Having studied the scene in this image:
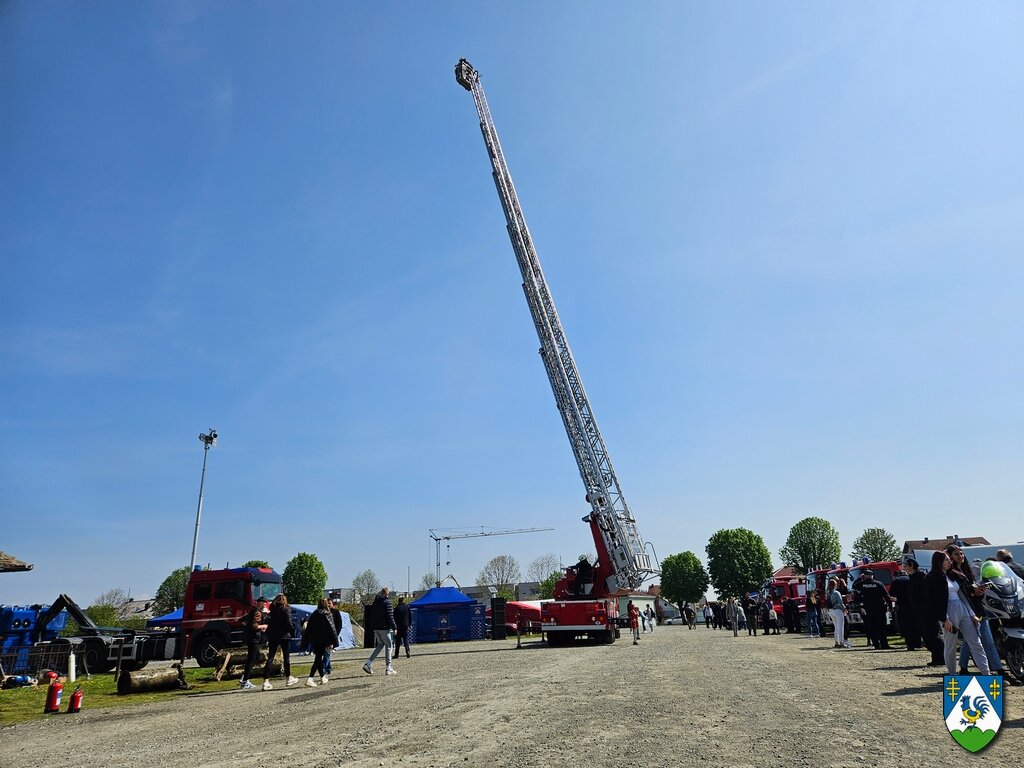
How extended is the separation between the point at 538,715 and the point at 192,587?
1673 centimetres

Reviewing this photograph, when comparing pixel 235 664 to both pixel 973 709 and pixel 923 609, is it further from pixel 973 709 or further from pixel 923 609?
pixel 973 709

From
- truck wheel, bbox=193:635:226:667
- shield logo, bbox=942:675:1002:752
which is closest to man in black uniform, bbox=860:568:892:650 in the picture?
shield logo, bbox=942:675:1002:752

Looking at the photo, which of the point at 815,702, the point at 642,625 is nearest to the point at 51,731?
the point at 815,702

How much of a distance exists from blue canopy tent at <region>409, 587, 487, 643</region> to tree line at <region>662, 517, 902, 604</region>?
171 feet

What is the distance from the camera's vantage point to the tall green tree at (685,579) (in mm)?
86500

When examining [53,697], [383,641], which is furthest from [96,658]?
[383,641]

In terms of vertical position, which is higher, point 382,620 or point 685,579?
point 685,579

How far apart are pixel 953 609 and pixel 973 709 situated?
1.68 meters

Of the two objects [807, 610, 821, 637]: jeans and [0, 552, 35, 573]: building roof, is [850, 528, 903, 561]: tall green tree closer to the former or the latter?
[807, 610, 821, 637]: jeans

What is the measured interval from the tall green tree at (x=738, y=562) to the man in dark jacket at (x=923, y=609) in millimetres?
70568

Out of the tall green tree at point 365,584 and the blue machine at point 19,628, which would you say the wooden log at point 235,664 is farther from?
the tall green tree at point 365,584

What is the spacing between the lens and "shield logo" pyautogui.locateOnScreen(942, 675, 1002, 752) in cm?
567

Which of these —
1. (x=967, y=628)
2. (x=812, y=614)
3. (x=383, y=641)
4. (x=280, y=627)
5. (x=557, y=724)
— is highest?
(x=280, y=627)

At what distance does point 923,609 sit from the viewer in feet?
32.1
